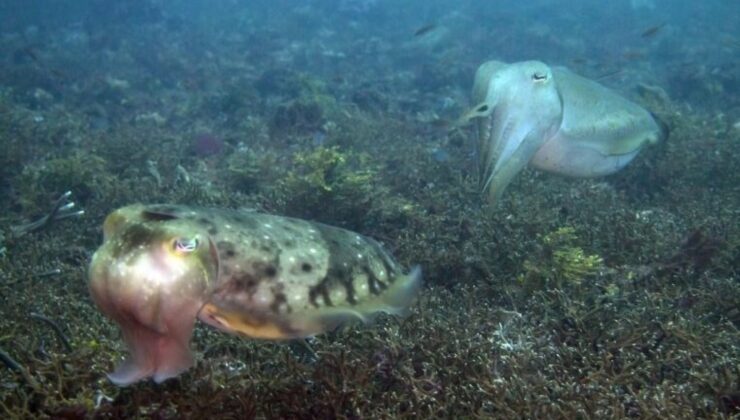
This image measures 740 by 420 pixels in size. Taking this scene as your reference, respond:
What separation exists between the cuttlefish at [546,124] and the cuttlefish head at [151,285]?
2514 millimetres

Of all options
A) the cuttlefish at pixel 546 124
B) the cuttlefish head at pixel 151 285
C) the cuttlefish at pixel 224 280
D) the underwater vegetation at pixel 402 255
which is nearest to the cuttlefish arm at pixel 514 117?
the cuttlefish at pixel 546 124

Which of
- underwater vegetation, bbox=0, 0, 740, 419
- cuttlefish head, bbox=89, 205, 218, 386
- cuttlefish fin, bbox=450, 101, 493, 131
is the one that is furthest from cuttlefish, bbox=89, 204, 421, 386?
cuttlefish fin, bbox=450, 101, 493, 131

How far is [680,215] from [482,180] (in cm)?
372

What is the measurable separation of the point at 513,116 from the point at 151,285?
301 centimetres

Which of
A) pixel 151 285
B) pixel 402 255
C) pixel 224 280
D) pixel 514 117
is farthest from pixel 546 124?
pixel 151 285

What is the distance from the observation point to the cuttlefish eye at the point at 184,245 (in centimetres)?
216

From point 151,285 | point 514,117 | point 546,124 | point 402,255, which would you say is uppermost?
point 151,285

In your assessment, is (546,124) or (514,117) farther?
(546,124)

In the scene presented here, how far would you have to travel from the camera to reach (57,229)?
21.3ft

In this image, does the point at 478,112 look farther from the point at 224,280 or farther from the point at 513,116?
the point at 224,280

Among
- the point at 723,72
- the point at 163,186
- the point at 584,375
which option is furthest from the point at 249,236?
the point at 723,72

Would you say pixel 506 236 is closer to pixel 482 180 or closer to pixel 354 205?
pixel 482 180

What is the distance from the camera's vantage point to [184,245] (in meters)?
2.17

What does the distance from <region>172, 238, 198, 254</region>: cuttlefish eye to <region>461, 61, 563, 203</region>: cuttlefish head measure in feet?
8.18
